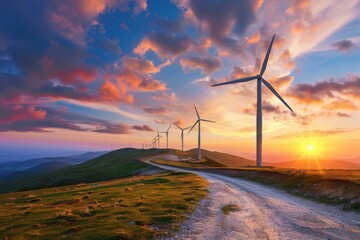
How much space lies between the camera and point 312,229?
1811 cm

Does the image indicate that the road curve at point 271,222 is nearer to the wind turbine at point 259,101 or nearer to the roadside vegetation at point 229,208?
the roadside vegetation at point 229,208

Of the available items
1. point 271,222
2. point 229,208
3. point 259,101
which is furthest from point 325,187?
point 259,101

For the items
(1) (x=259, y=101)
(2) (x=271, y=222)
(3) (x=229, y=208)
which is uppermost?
(1) (x=259, y=101)

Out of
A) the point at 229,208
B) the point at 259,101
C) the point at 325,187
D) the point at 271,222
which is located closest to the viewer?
the point at 271,222

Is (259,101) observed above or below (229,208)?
above

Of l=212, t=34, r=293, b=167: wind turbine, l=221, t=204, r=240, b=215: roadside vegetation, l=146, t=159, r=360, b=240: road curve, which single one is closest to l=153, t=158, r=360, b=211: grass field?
l=146, t=159, r=360, b=240: road curve

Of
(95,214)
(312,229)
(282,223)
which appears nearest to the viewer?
(312,229)

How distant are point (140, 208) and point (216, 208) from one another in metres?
6.89

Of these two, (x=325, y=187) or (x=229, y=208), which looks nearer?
(x=229, y=208)

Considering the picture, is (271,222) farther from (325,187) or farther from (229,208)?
(325,187)

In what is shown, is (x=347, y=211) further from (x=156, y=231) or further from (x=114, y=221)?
(x=114, y=221)

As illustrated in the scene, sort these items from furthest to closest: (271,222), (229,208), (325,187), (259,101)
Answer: (259,101) → (325,187) → (229,208) → (271,222)

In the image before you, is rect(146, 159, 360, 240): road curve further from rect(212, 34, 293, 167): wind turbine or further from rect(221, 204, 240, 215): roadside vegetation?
rect(212, 34, 293, 167): wind turbine

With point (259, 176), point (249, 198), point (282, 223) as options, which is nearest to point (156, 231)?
point (282, 223)
